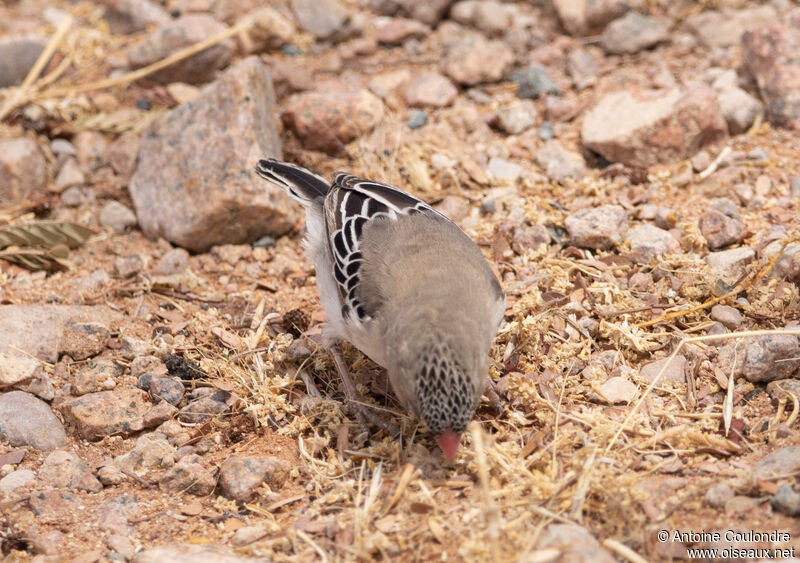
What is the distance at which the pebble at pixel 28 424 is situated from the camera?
646 centimetres

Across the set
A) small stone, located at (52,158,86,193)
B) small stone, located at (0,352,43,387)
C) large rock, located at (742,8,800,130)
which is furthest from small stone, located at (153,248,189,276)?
large rock, located at (742,8,800,130)

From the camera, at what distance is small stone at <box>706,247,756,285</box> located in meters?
7.41

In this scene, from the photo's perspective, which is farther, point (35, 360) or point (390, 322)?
point (35, 360)

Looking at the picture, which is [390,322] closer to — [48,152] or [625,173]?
[625,173]

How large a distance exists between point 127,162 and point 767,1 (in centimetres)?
876

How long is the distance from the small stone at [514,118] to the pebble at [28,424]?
6099 mm

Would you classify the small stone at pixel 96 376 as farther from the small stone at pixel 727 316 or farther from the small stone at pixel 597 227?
the small stone at pixel 727 316

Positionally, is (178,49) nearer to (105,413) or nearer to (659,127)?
(105,413)

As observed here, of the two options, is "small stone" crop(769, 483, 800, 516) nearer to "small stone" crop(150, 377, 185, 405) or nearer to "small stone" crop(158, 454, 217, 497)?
"small stone" crop(158, 454, 217, 497)

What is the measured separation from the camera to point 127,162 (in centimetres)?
1007

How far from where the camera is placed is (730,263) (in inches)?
295

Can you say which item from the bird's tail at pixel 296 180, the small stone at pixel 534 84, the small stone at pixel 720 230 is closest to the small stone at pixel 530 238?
Result: the small stone at pixel 720 230

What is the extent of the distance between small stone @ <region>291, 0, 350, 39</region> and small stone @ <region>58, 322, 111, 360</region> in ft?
20.1

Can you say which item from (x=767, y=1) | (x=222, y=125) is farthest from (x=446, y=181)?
(x=767, y=1)
